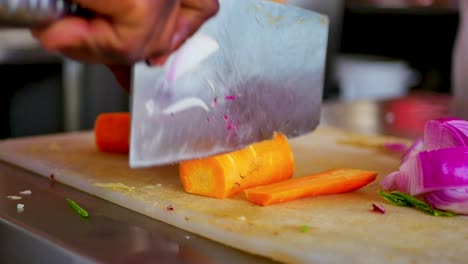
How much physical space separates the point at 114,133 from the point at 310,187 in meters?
0.43

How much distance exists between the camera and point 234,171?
1000mm

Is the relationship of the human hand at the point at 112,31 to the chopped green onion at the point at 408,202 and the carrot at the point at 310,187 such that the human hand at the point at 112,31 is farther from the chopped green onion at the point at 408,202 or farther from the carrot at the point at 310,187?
the chopped green onion at the point at 408,202

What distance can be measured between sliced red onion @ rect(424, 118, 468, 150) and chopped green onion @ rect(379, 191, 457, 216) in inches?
4.1

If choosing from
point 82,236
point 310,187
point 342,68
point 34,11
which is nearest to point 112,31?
point 34,11

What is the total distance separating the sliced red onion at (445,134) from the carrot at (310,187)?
0.11 metres

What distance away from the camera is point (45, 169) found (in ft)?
3.80

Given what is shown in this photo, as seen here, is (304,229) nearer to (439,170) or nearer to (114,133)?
(439,170)

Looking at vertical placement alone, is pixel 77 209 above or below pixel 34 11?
below

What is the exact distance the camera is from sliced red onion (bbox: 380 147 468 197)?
932 millimetres

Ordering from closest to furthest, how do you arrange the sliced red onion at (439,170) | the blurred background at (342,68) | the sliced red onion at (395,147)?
the sliced red onion at (439,170)
the sliced red onion at (395,147)
the blurred background at (342,68)

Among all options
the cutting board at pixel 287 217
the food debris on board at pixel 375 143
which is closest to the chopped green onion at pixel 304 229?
the cutting board at pixel 287 217

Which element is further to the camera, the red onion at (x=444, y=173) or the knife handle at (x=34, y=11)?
the red onion at (x=444, y=173)

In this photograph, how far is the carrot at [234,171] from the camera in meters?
0.99

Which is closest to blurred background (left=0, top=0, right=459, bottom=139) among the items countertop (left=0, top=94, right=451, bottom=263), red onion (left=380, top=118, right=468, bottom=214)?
countertop (left=0, top=94, right=451, bottom=263)
